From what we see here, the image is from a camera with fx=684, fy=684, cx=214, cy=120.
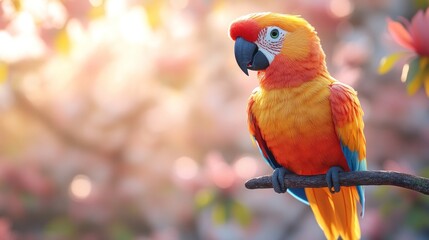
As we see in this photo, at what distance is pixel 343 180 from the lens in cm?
67

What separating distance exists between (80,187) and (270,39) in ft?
3.87

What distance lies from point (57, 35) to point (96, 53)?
1.80 ft

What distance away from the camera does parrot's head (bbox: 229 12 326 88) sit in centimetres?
67

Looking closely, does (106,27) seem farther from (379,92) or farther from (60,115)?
(379,92)

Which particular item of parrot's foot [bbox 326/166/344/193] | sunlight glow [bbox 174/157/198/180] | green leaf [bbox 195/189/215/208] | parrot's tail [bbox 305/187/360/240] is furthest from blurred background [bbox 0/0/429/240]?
parrot's foot [bbox 326/166/344/193]

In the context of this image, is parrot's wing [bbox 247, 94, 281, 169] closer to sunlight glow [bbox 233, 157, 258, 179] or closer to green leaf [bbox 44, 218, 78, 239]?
sunlight glow [bbox 233, 157, 258, 179]

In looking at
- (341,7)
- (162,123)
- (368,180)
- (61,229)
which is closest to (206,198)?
(162,123)

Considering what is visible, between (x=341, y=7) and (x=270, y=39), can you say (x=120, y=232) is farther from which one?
(x=270, y=39)

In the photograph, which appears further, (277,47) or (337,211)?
(337,211)

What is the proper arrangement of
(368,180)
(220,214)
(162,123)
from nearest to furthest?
(368,180), (220,214), (162,123)

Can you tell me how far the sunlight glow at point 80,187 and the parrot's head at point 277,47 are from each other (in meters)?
1.05

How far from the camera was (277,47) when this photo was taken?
69 cm

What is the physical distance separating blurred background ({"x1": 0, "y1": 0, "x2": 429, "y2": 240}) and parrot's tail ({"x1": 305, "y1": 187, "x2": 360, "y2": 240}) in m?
0.74

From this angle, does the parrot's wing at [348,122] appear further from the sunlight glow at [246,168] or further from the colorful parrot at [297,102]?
the sunlight glow at [246,168]
